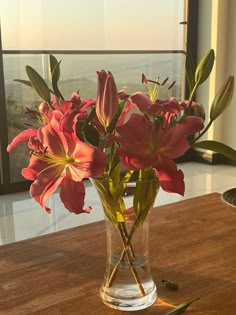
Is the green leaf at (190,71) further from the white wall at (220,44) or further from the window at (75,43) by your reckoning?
the white wall at (220,44)

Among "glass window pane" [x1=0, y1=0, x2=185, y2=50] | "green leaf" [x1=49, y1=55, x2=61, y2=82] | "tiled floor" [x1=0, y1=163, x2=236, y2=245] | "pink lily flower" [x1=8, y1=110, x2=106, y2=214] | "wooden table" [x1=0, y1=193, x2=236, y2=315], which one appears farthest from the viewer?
"glass window pane" [x1=0, y1=0, x2=185, y2=50]

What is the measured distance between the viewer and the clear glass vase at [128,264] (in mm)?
821

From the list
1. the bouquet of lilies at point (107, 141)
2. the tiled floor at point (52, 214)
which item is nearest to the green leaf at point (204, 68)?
the bouquet of lilies at point (107, 141)

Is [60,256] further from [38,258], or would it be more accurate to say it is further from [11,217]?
[11,217]

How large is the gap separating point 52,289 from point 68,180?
0.35m

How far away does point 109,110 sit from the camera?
2.28ft

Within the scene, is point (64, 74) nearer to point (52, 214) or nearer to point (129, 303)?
point (52, 214)

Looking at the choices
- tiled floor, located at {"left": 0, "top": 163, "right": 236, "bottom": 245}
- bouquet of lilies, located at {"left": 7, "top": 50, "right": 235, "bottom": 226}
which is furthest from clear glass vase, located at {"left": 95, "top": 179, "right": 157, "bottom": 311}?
tiled floor, located at {"left": 0, "top": 163, "right": 236, "bottom": 245}

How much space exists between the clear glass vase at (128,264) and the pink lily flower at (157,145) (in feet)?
0.42

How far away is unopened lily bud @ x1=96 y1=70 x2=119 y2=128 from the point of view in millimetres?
675

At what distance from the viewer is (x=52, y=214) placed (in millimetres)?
3117

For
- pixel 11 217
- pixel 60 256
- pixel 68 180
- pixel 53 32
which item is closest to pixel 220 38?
pixel 53 32

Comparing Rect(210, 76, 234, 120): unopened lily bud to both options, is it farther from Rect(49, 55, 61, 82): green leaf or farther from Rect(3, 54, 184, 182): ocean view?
Rect(3, 54, 184, 182): ocean view

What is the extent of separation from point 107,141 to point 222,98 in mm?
220
